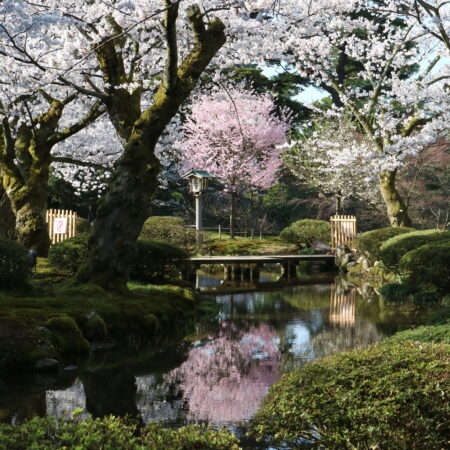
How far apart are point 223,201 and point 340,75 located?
11556 mm

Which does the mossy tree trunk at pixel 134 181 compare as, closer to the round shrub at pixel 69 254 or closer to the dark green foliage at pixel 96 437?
the round shrub at pixel 69 254

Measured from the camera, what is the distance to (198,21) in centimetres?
1214

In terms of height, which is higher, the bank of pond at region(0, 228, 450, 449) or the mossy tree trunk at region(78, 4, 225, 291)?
the mossy tree trunk at region(78, 4, 225, 291)

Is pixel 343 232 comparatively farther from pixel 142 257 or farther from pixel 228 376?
pixel 228 376

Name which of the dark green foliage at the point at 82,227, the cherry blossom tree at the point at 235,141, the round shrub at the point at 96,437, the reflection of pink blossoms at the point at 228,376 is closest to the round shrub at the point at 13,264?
the reflection of pink blossoms at the point at 228,376

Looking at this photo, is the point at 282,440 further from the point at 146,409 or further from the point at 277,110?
the point at 277,110

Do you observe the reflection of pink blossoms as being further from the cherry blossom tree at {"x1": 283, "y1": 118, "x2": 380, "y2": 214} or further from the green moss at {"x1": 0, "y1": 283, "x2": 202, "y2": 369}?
the cherry blossom tree at {"x1": 283, "y1": 118, "x2": 380, "y2": 214}

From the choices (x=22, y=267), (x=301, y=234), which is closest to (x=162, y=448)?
(x=22, y=267)

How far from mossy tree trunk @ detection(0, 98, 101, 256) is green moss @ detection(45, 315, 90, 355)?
27.7 feet

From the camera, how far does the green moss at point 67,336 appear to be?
9289 millimetres

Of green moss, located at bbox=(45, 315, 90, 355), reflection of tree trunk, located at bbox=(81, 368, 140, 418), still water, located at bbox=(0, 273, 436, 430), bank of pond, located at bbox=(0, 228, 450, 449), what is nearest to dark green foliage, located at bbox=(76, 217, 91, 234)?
bank of pond, located at bbox=(0, 228, 450, 449)

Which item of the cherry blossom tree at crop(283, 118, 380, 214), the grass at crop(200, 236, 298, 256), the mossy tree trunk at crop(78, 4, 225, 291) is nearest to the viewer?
the mossy tree trunk at crop(78, 4, 225, 291)

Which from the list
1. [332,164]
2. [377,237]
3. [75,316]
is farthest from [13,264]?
[332,164]

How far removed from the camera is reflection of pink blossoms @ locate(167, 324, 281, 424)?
695 cm
